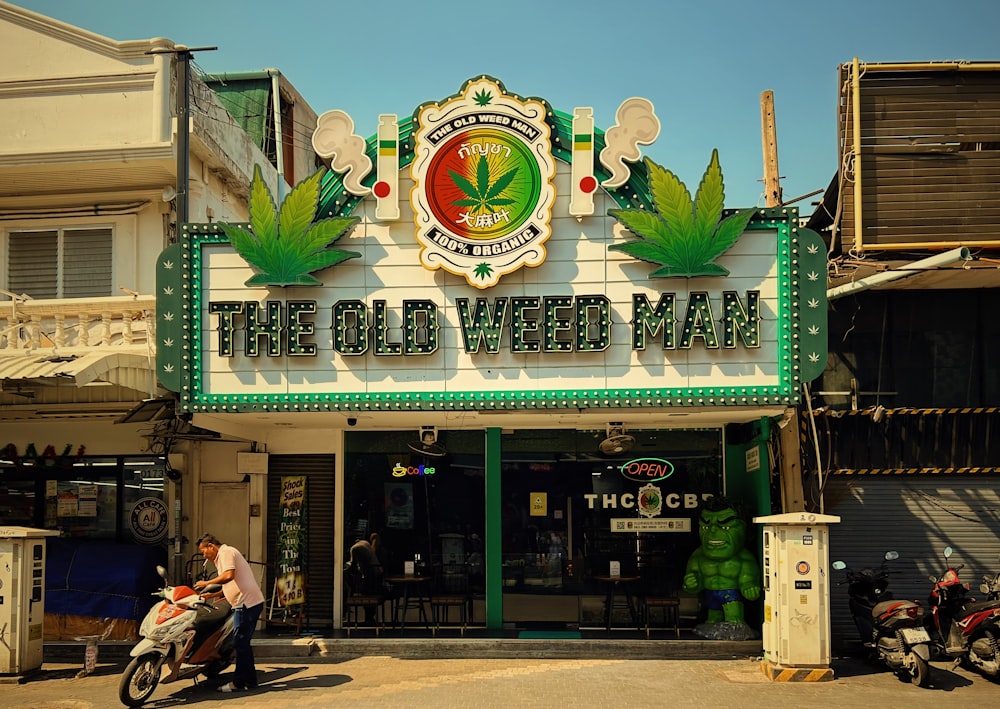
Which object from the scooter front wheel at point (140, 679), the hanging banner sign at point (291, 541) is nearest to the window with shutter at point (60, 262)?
the hanging banner sign at point (291, 541)

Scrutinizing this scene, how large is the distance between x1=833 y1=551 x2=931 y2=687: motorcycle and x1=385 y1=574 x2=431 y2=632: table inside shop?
6.08 meters

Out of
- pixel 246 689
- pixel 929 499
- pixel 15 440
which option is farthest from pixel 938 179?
pixel 15 440

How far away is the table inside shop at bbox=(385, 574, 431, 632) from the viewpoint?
15.1m

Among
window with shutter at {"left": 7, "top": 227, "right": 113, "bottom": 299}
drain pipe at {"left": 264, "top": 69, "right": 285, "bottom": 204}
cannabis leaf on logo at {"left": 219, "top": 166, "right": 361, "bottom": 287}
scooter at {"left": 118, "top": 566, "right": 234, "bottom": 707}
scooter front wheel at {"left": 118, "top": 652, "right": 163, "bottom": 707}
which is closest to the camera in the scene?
scooter front wheel at {"left": 118, "top": 652, "right": 163, "bottom": 707}

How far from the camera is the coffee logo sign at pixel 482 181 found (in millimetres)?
12828

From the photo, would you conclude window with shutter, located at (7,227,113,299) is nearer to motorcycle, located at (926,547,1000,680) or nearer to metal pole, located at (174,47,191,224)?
metal pole, located at (174,47,191,224)

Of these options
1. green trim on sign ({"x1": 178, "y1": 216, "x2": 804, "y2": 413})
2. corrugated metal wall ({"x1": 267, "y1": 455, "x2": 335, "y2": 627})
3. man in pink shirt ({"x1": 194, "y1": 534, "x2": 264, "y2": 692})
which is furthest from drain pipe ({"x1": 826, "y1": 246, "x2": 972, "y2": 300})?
man in pink shirt ({"x1": 194, "y1": 534, "x2": 264, "y2": 692})

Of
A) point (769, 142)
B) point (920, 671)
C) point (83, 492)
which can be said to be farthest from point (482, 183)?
point (83, 492)

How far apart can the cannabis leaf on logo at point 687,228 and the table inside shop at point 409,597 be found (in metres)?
6.04

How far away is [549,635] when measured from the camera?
14430 millimetres

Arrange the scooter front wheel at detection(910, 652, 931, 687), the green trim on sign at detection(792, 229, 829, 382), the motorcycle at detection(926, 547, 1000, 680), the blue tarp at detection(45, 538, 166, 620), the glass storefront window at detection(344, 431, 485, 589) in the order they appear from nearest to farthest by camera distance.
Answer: the scooter front wheel at detection(910, 652, 931, 687), the motorcycle at detection(926, 547, 1000, 680), the green trim on sign at detection(792, 229, 829, 382), the blue tarp at detection(45, 538, 166, 620), the glass storefront window at detection(344, 431, 485, 589)

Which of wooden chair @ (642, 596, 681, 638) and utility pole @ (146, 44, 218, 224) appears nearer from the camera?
wooden chair @ (642, 596, 681, 638)

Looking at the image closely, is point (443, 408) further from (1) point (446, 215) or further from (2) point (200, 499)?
(2) point (200, 499)

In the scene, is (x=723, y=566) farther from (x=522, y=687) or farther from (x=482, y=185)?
(x=482, y=185)
